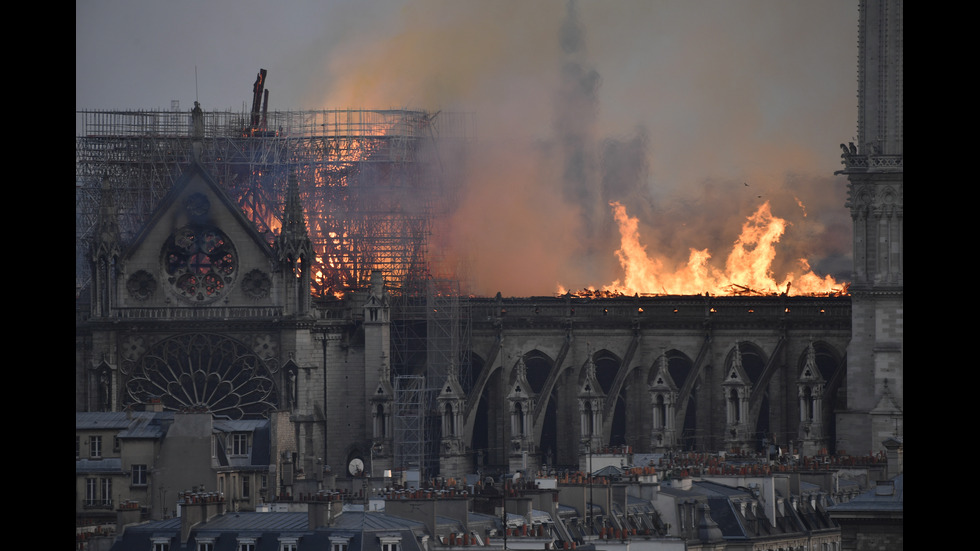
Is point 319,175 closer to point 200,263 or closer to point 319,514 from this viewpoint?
point 200,263

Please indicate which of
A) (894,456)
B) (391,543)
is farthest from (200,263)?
(391,543)

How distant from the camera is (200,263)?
115 metres

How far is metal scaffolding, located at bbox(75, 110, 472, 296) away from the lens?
4801 inches

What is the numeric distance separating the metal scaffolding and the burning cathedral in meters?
0.16

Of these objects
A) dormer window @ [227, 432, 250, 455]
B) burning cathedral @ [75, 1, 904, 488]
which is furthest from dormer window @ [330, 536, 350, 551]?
burning cathedral @ [75, 1, 904, 488]

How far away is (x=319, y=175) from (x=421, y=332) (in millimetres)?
11678

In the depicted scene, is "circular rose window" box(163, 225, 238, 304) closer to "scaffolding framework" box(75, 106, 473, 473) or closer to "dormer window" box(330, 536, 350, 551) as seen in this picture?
"scaffolding framework" box(75, 106, 473, 473)

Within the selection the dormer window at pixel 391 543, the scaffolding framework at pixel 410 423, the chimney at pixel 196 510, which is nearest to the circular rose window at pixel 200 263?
the scaffolding framework at pixel 410 423

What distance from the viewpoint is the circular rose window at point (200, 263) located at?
114938 mm
